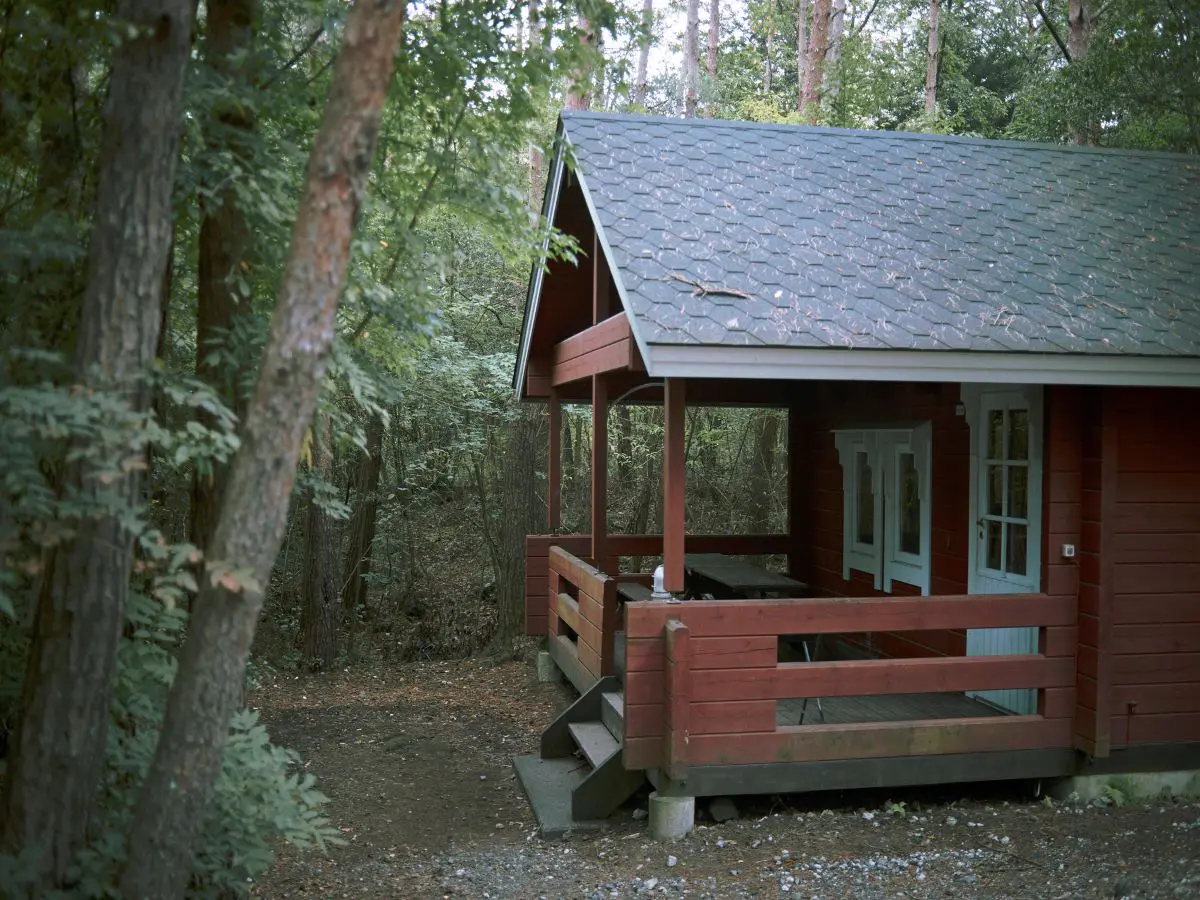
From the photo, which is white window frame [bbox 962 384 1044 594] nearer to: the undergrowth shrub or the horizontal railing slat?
the horizontal railing slat

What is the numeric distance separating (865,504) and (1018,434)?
6.99ft

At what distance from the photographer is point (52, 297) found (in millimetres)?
4039

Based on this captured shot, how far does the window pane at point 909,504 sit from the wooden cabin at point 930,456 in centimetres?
10

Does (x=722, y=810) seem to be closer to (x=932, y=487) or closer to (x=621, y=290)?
(x=621, y=290)

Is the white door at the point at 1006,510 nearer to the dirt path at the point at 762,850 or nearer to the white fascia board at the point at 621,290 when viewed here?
the dirt path at the point at 762,850

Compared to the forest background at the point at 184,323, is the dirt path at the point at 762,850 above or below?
below

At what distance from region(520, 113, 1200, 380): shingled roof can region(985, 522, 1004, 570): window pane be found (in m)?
1.57

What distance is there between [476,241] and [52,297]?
34.2 ft

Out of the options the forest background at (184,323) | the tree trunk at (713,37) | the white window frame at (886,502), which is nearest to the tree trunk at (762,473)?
the white window frame at (886,502)

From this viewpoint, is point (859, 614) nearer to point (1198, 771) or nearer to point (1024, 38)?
point (1198, 771)

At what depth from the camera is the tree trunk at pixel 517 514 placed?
37.0 feet

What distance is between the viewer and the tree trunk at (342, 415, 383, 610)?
1272 cm

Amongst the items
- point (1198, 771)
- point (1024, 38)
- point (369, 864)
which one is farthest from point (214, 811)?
point (1024, 38)

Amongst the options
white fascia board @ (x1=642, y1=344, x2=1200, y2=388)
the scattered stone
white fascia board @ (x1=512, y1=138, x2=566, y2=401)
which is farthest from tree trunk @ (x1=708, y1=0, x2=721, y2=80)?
the scattered stone
